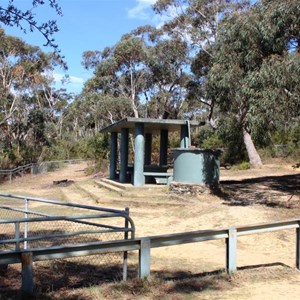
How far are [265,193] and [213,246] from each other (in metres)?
7.56

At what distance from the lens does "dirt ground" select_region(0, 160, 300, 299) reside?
18.1 feet

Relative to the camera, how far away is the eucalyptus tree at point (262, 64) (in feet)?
43.6

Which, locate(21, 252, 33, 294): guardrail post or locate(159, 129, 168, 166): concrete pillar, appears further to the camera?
locate(159, 129, 168, 166): concrete pillar

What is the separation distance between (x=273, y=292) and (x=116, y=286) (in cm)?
196

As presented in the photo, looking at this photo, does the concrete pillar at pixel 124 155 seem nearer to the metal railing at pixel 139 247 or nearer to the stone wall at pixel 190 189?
the stone wall at pixel 190 189

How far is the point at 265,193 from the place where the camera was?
54.4 feet

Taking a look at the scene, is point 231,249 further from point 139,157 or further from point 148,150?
point 148,150

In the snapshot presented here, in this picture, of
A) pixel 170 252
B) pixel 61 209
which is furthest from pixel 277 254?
pixel 61 209

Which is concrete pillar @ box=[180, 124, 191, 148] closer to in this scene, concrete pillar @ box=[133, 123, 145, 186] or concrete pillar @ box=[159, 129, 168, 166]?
concrete pillar @ box=[133, 123, 145, 186]

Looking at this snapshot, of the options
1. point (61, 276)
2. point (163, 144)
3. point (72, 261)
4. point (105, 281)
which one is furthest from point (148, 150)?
point (105, 281)

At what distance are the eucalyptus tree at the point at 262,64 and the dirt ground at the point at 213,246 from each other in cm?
277

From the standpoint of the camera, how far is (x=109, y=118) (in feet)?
145

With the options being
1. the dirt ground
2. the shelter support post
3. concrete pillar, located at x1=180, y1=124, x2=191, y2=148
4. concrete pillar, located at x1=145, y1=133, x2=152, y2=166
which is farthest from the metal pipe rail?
concrete pillar, located at x1=145, y1=133, x2=152, y2=166

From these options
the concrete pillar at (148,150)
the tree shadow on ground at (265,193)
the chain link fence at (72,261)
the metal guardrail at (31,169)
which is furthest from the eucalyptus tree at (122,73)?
the chain link fence at (72,261)
